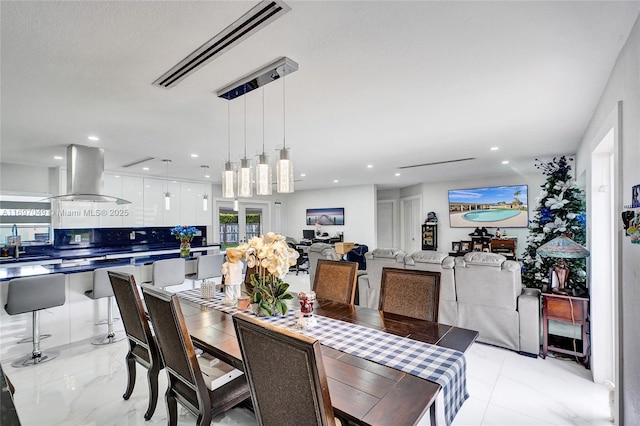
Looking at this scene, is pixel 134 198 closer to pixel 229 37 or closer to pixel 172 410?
pixel 172 410

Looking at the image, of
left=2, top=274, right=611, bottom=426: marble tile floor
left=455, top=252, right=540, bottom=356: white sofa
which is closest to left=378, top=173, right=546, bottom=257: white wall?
left=455, top=252, right=540, bottom=356: white sofa

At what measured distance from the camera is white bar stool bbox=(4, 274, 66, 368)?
2775mm

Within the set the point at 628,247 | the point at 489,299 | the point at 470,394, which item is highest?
the point at 628,247

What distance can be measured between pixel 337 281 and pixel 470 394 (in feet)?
4.56

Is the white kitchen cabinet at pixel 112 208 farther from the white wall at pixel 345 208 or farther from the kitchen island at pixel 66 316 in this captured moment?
the white wall at pixel 345 208

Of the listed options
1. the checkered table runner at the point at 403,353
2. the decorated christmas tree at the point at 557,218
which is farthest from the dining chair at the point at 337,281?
the decorated christmas tree at the point at 557,218

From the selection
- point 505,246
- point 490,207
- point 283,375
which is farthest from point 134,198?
point 505,246

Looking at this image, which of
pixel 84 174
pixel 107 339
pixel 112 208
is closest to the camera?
pixel 107 339

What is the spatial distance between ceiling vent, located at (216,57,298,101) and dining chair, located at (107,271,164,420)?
1463 millimetres

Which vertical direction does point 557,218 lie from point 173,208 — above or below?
below

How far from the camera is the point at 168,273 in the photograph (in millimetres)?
3777

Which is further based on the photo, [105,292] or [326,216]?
[326,216]

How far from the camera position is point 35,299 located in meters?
2.88

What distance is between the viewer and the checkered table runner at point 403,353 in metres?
1.27
